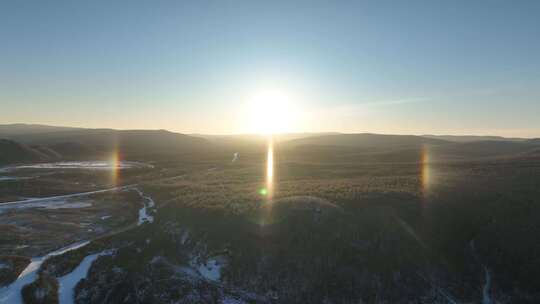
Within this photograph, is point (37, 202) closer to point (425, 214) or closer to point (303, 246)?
point (303, 246)

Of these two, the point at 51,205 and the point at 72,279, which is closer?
the point at 72,279

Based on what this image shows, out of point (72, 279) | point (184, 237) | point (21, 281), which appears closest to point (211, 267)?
point (184, 237)

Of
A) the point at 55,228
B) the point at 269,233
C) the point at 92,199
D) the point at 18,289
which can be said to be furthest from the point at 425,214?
the point at 92,199

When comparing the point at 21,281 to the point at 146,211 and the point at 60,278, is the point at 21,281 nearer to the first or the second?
the point at 60,278

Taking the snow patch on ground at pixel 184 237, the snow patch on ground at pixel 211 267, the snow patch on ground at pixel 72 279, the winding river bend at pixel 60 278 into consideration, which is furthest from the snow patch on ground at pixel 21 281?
the snow patch on ground at pixel 211 267

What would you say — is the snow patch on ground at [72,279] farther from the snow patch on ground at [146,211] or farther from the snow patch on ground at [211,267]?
the snow patch on ground at [146,211]

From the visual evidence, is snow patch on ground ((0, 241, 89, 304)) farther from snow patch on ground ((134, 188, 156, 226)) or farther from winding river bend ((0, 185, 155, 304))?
snow patch on ground ((134, 188, 156, 226))
